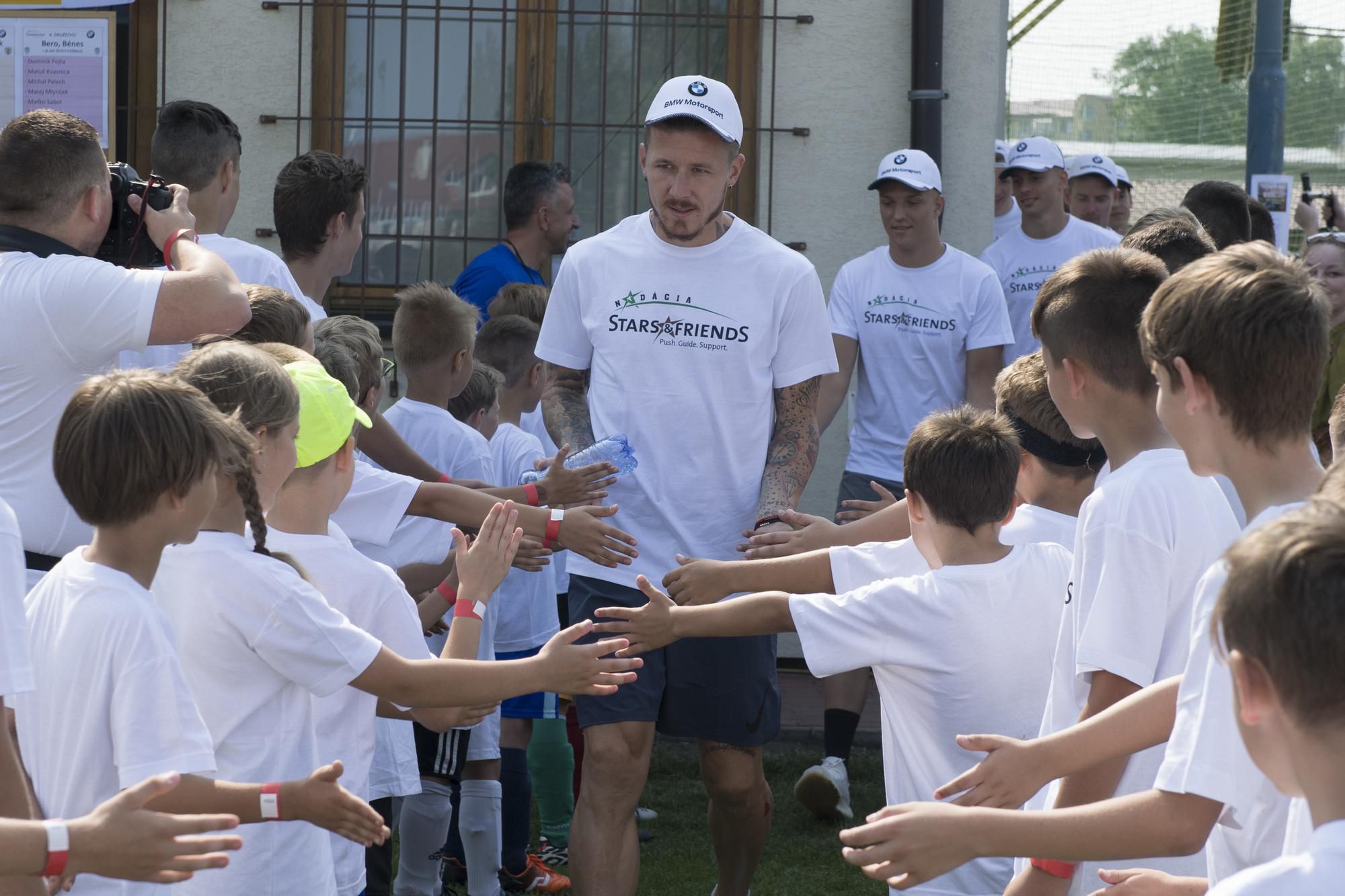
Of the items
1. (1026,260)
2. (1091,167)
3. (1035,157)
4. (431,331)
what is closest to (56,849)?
(431,331)

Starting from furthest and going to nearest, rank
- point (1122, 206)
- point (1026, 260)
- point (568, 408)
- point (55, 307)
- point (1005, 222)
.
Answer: point (1122, 206), point (1005, 222), point (1026, 260), point (568, 408), point (55, 307)

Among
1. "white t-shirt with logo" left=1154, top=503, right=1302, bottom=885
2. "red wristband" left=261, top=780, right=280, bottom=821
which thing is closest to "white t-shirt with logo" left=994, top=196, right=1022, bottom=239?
"white t-shirt with logo" left=1154, top=503, right=1302, bottom=885

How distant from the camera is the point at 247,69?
278 inches

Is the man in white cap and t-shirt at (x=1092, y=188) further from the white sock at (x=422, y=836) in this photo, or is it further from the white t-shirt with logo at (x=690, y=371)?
the white sock at (x=422, y=836)

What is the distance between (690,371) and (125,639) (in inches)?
88.7

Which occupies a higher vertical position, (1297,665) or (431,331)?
(431,331)

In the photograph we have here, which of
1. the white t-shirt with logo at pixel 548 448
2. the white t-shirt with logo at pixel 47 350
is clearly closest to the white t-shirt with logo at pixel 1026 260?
the white t-shirt with logo at pixel 548 448

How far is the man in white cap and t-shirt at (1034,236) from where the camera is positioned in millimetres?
6934

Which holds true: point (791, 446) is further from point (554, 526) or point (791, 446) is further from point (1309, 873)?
point (1309, 873)

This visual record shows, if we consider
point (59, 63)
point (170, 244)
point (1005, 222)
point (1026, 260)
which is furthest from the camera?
point (1005, 222)

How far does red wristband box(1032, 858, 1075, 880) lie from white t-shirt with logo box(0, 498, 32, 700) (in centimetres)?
158

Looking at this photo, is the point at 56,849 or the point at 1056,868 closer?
the point at 56,849

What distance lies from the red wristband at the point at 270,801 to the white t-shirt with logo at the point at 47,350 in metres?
1.14

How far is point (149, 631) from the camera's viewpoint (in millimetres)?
2279
